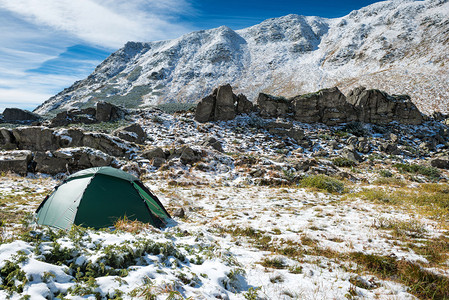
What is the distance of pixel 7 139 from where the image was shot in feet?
51.9

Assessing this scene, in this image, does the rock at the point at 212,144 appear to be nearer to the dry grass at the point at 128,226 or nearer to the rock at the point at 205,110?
the rock at the point at 205,110

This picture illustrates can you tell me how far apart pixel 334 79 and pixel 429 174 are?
67212mm

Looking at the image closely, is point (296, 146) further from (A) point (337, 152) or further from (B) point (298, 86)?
(B) point (298, 86)

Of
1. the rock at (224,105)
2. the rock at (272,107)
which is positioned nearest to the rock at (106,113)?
the rock at (224,105)

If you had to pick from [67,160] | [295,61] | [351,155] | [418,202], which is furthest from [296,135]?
[295,61]

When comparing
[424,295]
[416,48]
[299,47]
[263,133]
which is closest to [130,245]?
[424,295]

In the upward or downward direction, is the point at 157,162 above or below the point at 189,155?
below

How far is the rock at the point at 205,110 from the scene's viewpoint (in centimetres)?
3084

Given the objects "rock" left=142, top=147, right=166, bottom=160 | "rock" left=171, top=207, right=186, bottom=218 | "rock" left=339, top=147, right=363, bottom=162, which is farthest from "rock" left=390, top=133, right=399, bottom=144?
"rock" left=171, top=207, right=186, bottom=218

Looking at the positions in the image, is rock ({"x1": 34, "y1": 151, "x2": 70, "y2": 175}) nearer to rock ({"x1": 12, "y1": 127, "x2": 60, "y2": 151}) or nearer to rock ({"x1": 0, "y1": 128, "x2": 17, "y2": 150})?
rock ({"x1": 12, "y1": 127, "x2": 60, "y2": 151})

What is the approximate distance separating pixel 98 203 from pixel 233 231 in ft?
13.8

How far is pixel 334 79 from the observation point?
7462 centimetres

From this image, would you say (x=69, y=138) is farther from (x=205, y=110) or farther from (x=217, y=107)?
(x=217, y=107)

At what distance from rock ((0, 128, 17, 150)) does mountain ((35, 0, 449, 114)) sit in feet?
193
